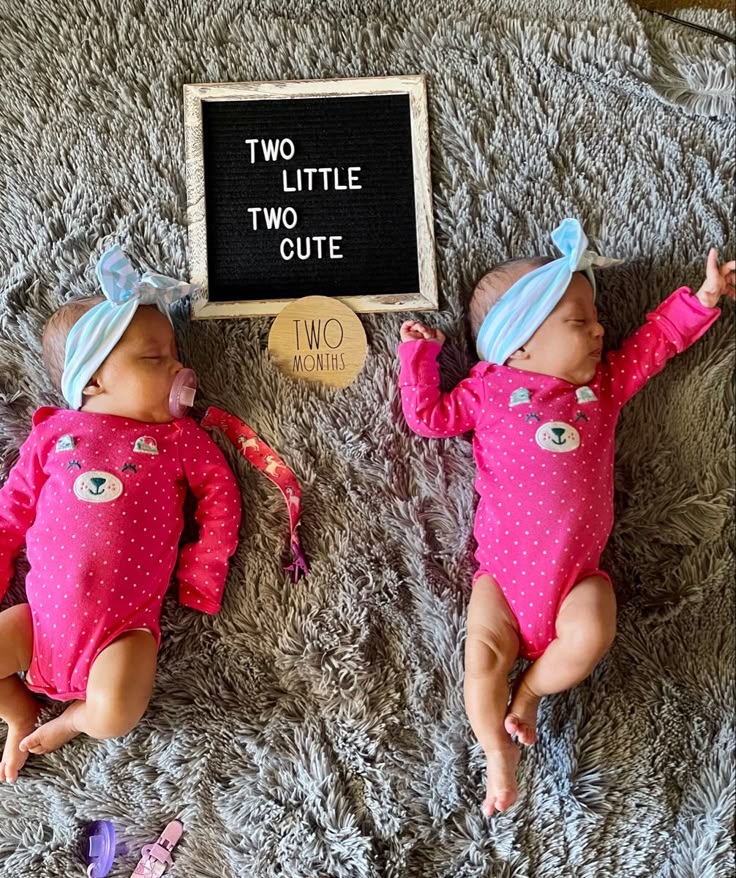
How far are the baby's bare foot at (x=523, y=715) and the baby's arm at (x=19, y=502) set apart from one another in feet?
2.45

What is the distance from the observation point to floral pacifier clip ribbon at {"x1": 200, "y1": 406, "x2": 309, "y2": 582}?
1154mm

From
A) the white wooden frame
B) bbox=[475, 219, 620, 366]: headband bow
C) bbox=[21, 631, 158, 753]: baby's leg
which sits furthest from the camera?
the white wooden frame

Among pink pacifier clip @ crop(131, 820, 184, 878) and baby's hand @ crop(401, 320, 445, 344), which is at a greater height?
baby's hand @ crop(401, 320, 445, 344)

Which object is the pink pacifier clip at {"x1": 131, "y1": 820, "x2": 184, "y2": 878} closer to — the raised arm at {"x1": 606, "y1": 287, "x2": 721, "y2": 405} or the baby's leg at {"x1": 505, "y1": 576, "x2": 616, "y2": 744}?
the baby's leg at {"x1": 505, "y1": 576, "x2": 616, "y2": 744}

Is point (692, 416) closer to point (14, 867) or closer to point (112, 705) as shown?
point (112, 705)

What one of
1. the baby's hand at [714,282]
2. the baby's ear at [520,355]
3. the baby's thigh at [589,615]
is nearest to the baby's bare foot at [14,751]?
the baby's thigh at [589,615]

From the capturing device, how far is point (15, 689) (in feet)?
3.55


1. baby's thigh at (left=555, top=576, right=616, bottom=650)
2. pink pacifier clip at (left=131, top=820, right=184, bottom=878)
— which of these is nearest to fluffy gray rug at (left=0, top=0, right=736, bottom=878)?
pink pacifier clip at (left=131, top=820, right=184, bottom=878)

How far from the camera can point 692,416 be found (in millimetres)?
1202

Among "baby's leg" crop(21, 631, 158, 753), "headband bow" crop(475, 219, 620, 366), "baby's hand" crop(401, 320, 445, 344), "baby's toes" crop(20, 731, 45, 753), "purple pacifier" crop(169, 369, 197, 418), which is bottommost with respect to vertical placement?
"baby's toes" crop(20, 731, 45, 753)

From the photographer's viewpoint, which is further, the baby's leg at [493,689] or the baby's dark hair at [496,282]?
the baby's dark hair at [496,282]

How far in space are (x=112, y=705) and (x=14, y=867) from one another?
12.1 inches

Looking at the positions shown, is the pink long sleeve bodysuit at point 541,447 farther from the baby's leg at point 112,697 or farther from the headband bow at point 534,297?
the baby's leg at point 112,697

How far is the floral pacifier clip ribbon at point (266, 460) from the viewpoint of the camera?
115cm
